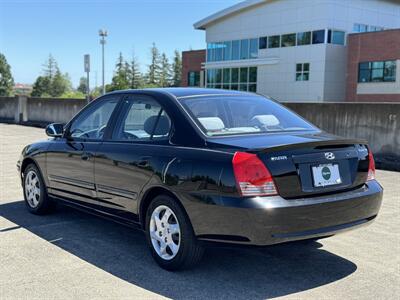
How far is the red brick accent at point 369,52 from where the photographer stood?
127ft

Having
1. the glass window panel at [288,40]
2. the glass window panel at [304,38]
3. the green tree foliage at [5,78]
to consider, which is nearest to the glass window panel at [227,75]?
the glass window panel at [288,40]

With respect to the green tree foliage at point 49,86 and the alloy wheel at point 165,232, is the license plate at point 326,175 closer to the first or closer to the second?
the alloy wheel at point 165,232

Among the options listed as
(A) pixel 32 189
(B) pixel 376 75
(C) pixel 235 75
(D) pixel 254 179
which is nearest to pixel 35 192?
(A) pixel 32 189

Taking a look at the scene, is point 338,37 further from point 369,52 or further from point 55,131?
point 55,131

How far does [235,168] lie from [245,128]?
33.8 inches

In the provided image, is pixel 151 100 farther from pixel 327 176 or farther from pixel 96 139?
pixel 327 176

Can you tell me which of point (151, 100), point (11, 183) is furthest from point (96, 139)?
point (11, 183)

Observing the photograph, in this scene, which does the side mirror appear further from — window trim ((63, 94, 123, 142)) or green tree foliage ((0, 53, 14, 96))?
green tree foliage ((0, 53, 14, 96))

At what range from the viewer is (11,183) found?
891 cm

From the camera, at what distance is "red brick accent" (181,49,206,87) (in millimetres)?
56188

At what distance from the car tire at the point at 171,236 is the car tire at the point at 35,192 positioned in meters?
2.27

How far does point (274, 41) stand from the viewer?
46.1 meters

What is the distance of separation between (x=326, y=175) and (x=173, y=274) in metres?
1.55

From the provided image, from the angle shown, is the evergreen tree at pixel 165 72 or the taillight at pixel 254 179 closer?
the taillight at pixel 254 179
